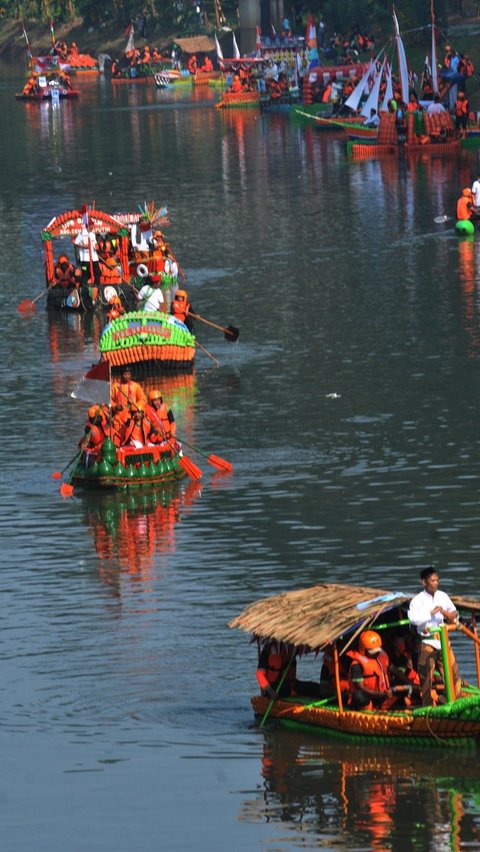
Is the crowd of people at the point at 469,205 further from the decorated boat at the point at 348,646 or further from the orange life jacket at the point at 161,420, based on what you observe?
the decorated boat at the point at 348,646

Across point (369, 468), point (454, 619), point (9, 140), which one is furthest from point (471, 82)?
point (454, 619)

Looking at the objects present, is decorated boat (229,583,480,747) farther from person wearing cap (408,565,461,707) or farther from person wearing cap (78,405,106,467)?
person wearing cap (78,405,106,467)

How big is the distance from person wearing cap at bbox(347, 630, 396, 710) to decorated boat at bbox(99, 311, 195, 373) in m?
29.5

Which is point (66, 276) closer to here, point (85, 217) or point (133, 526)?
point (85, 217)

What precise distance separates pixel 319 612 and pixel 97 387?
20.6 m

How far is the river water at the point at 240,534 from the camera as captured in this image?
2812 centimetres

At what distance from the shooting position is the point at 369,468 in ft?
153

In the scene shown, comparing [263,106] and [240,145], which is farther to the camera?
[263,106]

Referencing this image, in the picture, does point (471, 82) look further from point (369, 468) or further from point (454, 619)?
point (454, 619)

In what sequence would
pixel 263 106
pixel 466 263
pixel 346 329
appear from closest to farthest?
pixel 346 329 < pixel 466 263 < pixel 263 106

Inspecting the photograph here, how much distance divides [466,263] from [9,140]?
80.6 m

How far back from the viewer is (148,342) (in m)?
59.2

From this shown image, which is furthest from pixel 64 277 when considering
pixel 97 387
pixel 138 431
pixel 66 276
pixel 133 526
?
pixel 133 526

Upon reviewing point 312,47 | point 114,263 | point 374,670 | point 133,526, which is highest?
point 312,47
